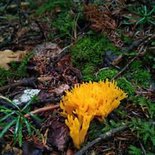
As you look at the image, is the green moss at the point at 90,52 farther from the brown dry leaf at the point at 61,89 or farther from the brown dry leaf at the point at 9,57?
the brown dry leaf at the point at 9,57

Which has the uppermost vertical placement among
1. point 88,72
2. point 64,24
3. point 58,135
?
point 64,24

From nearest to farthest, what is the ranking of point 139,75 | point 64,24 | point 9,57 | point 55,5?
point 139,75
point 9,57
point 64,24
point 55,5

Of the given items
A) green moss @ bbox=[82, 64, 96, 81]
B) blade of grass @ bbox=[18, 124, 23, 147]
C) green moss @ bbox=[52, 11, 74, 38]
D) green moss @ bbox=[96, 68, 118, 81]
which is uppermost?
green moss @ bbox=[52, 11, 74, 38]

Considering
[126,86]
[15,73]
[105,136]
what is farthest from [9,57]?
[105,136]

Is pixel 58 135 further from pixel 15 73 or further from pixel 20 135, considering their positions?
pixel 15 73

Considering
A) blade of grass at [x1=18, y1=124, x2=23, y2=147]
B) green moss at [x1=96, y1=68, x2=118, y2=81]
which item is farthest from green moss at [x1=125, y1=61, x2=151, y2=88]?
blade of grass at [x1=18, y1=124, x2=23, y2=147]

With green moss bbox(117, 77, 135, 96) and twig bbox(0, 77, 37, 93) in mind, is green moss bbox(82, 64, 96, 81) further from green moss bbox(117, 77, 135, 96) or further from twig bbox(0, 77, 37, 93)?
twig bbox(0, 77, 37, 93)
